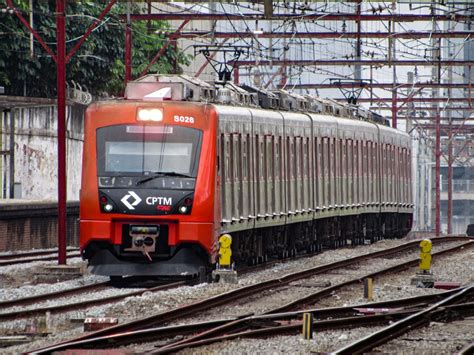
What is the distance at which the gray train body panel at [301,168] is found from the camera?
2419 cm

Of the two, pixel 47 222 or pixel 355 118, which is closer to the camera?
pixel 47 222

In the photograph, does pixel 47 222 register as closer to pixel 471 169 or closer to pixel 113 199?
pixel 113 199

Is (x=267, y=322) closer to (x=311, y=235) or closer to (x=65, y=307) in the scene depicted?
(x=65, y=307)

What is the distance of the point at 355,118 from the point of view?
40.0m

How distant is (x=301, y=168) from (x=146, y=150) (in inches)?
398

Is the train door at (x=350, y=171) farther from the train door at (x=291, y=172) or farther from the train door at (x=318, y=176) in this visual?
the train door at (x=291, y=172)

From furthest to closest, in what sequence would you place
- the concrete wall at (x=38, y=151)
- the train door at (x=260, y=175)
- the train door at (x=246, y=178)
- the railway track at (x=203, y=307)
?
the concrete wall at (x=38, y=151), the train door at (x=260, y=175), the train door at (x=246, y=178), the railway track at (x=203, y=307)

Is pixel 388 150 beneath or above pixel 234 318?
above

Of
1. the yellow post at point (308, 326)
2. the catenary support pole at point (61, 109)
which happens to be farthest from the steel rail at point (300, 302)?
the catenary support pole at point (61, 109)

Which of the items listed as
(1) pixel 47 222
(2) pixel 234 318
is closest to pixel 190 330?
(2) pixel 234 318

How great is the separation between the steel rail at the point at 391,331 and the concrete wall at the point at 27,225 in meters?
17.3

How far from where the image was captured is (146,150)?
70.5 feet

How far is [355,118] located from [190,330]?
1022 inches

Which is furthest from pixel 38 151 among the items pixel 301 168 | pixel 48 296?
pixel 48 296
